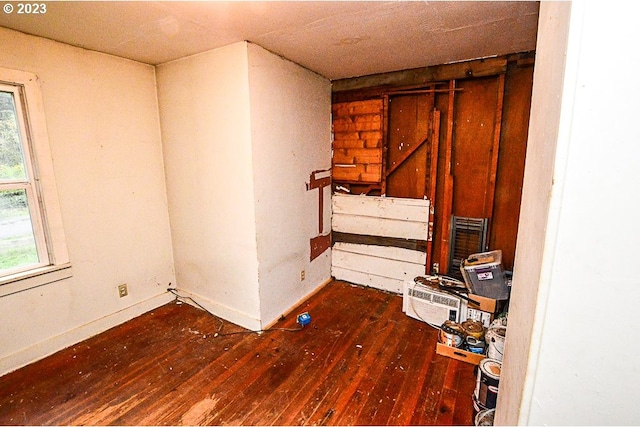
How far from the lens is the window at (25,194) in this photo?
203cm

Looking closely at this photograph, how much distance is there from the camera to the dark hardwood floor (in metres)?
1.74

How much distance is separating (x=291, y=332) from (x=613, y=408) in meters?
2.12

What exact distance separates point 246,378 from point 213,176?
1658 mm

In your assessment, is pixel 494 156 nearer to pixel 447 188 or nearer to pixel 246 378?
pixel 447 188

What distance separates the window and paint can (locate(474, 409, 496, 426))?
10.1 feet

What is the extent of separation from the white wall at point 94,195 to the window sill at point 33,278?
45 millimetres

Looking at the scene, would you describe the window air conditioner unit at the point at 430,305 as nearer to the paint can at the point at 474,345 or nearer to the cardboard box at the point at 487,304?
the cardboard box at the point at 487,304

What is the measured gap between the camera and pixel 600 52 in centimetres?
74

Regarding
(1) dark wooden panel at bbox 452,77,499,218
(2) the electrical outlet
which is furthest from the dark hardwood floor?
(1) dark wooden panel at bbox 452,77,499,218

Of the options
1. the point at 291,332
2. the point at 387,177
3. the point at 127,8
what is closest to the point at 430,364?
the point at 291,332

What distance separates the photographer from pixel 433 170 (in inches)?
117

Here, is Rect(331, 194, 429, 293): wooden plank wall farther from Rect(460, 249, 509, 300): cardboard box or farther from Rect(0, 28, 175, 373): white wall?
Rect(0, 28, 175, 373): white wall

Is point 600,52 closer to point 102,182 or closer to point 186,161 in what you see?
point 186,161

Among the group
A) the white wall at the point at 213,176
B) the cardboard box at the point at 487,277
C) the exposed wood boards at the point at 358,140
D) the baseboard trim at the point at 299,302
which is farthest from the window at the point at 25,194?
the cardboard box at the point at 487,277
